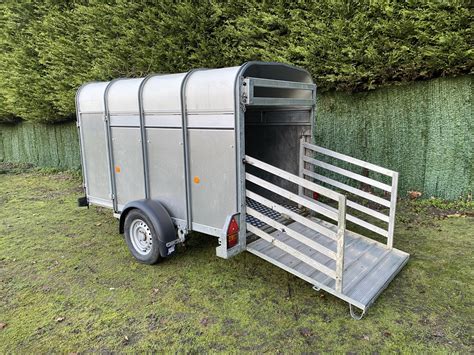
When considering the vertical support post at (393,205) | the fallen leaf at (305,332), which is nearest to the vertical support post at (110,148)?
the fallen leaf at (305,332)

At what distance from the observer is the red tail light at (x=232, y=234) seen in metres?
3.46

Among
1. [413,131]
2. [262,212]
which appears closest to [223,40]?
[413,131]

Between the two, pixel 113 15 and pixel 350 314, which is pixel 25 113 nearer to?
pixel 113 15

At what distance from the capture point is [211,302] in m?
3.56

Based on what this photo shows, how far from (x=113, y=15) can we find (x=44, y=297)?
7044mm

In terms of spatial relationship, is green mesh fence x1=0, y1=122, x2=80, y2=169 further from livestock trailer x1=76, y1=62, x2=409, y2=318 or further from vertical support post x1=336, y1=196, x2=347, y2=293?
vertical support post x1=336, y1=196, x2=347, y2=293

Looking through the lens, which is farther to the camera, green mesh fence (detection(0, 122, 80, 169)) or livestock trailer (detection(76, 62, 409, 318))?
green mesh fence (detection(0, 122, 80, 169))

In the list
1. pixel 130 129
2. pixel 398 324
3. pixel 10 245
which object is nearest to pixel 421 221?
pixel 398 324

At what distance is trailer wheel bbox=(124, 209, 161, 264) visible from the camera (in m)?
4.21

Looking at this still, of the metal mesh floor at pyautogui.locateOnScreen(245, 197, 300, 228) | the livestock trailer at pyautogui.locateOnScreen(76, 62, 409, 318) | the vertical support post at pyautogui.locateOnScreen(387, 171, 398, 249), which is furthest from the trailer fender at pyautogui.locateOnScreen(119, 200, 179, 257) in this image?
→ the vertical support post at pyautogui.locateOnScreen(387, 171, 398, 249)

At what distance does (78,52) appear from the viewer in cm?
941

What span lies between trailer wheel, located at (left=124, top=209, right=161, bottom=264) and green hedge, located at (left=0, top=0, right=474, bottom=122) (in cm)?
396

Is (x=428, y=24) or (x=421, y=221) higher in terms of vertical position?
(x=428, y=24)

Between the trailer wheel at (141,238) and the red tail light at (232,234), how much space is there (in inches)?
42.5
